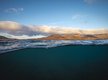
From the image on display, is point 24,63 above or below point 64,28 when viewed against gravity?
below

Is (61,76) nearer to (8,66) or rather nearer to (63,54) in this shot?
(8,66)

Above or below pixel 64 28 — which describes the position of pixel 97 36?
below

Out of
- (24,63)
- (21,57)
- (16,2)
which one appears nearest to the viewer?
(16,2)

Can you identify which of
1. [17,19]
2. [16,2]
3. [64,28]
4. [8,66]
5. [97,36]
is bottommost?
[8,66]

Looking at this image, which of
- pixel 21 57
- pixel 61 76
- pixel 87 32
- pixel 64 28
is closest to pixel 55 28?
pixel 64 28

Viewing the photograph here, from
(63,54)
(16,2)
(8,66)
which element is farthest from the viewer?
(63,54)

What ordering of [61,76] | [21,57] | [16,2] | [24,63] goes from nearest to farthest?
[16,2], [61,76], [24,63], [21,57]

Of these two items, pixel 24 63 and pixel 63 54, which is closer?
pixel 24 63

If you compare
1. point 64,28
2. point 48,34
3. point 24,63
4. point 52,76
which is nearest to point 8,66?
point 24,63

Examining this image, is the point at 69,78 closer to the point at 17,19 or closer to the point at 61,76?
the point at 61,76
